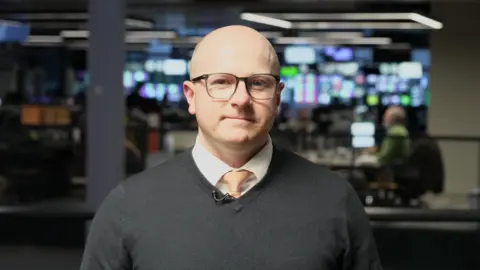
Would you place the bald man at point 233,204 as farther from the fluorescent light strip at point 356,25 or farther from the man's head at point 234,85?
the fluorescent light strip at point 356,25

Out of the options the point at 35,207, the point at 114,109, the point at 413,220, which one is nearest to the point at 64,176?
the point at 35,207

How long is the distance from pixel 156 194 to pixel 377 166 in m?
5.96

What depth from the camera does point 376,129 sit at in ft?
24.4

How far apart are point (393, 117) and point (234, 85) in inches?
251

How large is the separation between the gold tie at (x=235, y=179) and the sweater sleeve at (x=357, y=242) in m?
0.19

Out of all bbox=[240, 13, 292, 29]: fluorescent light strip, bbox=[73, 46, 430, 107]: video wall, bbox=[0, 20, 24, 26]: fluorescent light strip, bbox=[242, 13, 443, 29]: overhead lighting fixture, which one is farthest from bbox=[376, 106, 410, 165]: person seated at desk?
bbox=[0, 20, 24, 26]: fluorescent light strip

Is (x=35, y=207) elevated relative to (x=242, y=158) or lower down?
lower down

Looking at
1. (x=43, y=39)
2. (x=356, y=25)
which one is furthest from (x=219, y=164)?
(x=356, y=25)

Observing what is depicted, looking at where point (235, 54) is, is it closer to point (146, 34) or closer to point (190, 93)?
point (190, 93)

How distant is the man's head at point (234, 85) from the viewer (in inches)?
47.8

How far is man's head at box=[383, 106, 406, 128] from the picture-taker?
7.34m

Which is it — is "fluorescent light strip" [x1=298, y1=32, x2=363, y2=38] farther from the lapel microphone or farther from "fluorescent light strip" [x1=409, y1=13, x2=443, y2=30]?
the lapel microphone

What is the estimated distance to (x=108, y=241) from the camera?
1.23m

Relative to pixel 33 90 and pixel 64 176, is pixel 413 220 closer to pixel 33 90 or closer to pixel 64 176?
pixel 64 176
